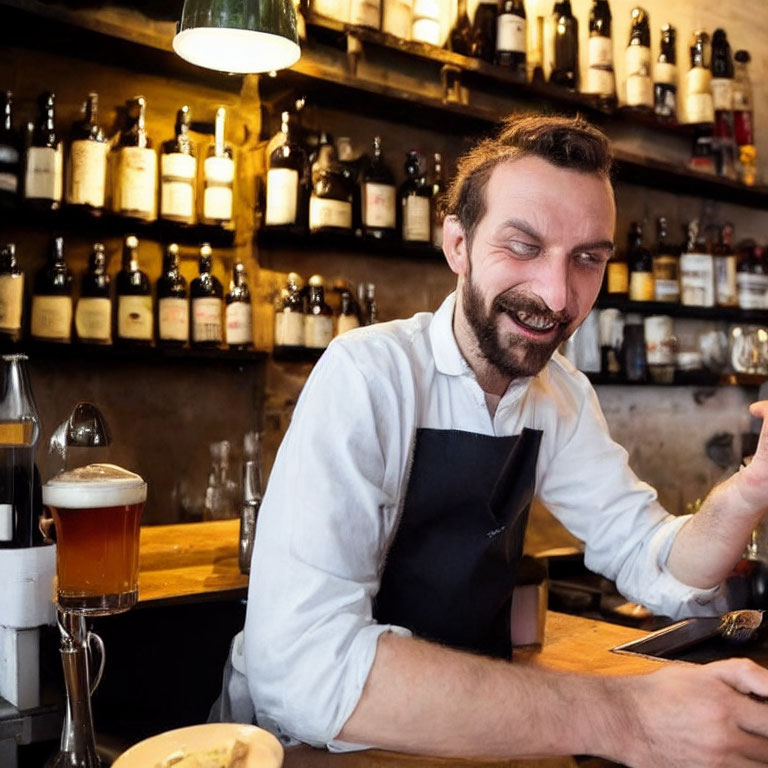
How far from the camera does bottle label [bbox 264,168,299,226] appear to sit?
2.89 meters

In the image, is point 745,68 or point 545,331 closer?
point 545,331

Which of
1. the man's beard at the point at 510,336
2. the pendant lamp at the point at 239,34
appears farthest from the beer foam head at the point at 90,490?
the pendant lamp at the point at 239,34

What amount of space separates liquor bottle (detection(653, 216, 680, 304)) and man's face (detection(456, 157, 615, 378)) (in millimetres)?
2531

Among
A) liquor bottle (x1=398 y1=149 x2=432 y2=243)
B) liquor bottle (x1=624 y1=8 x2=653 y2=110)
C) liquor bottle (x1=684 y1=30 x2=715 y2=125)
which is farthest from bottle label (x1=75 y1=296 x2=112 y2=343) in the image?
liquor bottle (x1=684 y1=30 x2=715 y2=125)

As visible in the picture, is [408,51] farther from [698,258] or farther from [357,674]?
[357,674]

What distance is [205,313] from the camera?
2.83 metres

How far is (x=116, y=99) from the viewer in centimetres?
291

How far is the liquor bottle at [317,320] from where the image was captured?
304 centimetres

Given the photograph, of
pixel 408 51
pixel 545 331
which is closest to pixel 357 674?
pixel 545 331

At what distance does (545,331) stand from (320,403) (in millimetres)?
404

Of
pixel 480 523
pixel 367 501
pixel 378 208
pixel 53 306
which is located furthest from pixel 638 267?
pixel 367 501

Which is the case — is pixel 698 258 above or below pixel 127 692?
above

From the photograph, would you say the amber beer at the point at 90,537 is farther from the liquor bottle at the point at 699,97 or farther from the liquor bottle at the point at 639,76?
the liquor bottle at the point at 699,97

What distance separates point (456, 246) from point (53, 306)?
143 centimetres
